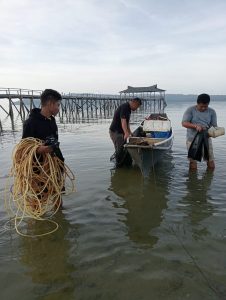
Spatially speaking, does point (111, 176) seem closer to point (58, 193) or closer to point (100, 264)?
point (58, 193)

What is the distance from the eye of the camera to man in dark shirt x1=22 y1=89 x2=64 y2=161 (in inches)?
212

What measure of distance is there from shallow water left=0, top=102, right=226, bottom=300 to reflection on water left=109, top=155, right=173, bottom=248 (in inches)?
0.8

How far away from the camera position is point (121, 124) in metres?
10.3

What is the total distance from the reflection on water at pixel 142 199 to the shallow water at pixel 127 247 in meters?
0.02

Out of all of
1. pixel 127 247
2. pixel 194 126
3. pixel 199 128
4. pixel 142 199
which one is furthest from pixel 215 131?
pixel 127 247

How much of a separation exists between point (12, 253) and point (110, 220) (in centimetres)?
203

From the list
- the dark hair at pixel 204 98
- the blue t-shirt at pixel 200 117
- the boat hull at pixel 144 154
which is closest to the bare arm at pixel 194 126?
the blue t-shirt at pixel 200 117

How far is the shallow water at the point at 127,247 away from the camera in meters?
4.08

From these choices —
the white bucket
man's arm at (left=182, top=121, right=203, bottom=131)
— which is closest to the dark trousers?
man's arm at (left=182, top=121, right=203, bottom=131)

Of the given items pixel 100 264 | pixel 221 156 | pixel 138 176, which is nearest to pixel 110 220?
pixel 100 264

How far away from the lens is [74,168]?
1141cm

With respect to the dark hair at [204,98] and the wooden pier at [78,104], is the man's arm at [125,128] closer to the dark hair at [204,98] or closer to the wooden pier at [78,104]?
the dark hair at [204,98]

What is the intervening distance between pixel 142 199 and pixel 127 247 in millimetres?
2588

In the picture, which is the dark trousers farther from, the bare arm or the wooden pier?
the wooden pier
